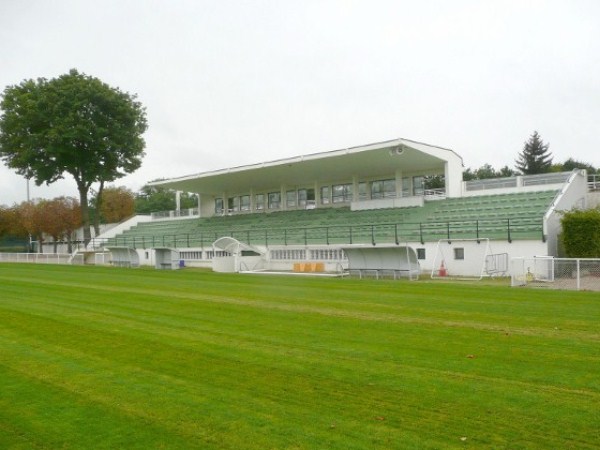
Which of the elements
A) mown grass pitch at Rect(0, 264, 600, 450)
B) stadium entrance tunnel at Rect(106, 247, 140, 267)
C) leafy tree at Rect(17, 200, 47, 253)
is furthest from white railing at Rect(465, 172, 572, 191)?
leafy tree at Rect(17, 200, 47, 253)

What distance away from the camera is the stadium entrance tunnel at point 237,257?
3061 centimetres

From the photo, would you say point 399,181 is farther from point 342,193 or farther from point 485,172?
point 485,172

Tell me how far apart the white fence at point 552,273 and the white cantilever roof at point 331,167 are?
12.2m

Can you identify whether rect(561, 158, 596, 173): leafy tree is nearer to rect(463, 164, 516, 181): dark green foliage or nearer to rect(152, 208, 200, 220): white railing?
rect(463, 164, 516, 181): dark green foliage

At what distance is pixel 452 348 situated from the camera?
8406 mm

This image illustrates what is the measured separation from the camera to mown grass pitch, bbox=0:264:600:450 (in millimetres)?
4992

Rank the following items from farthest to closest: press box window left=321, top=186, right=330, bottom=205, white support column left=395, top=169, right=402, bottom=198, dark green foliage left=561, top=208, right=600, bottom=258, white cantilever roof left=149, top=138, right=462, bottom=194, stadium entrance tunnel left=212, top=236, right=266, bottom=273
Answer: press box window left=321, top=186, right=330, bottom=205 < white support column left=395, top=169, right=402, bottom=198 < white cantilever roof left=149, top=138, right=462, bottom=194 < stadium entrance tunnel left=212, top=236, right=266, bottom=273 < dark green foliage left=561, top=208, right=600, bottom=258

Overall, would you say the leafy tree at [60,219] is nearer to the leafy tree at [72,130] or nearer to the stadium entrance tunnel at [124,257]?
the leafy tree at [72,130]

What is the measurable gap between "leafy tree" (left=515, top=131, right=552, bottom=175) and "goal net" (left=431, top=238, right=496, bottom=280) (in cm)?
5882

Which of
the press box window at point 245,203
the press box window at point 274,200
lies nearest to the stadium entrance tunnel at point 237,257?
the press box window at point 274,200

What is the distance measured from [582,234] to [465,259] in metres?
4.86

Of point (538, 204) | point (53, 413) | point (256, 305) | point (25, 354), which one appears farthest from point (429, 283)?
point (53, 413)

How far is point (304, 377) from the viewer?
6855 millimetres

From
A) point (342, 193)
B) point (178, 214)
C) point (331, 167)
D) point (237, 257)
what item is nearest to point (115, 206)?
point (178, 214)
